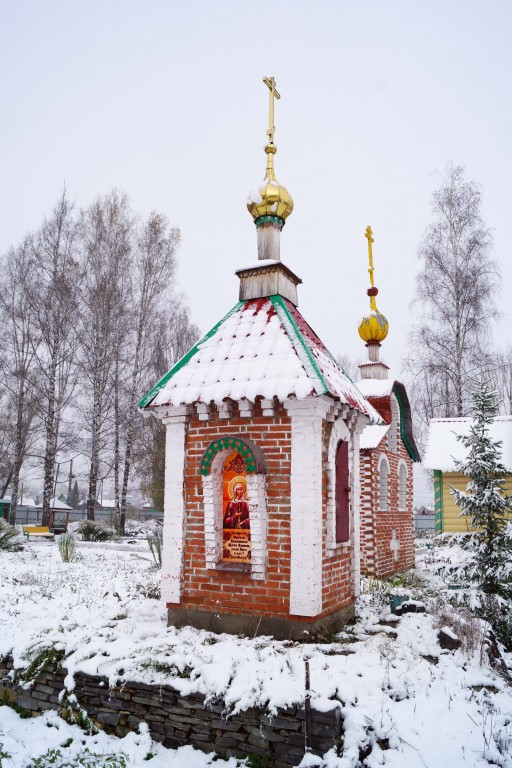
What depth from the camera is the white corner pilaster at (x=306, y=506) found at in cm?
559

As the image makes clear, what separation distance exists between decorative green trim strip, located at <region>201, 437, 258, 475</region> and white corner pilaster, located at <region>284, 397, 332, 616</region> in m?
0.45

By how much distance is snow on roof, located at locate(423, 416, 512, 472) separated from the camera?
13.4m

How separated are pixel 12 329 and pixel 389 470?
15.4m

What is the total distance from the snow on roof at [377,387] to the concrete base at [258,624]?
7.55m

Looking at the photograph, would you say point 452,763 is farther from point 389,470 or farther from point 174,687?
point 389,470

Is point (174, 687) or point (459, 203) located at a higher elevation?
point (459, 203)

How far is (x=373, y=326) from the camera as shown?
14.7 metres

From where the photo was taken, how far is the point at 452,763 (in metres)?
3.86

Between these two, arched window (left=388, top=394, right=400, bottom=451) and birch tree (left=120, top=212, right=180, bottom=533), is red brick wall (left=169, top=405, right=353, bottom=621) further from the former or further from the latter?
birch tree (left=120, top=212, right=180, bottom=533)

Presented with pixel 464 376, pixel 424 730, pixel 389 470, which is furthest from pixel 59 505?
pixel 424 730

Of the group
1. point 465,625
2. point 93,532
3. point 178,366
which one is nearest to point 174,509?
point 178,366

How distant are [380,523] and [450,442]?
340 cm

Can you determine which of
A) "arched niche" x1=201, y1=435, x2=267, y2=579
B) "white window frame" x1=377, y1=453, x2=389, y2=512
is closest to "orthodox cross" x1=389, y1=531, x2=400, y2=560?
"white window frame" x1=377, y1=453, x2=389, y2=512

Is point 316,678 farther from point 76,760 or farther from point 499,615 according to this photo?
point 499,615
